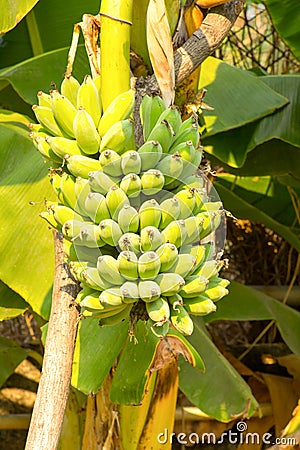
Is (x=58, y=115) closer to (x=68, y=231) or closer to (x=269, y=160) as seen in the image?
(x=68, y=231)

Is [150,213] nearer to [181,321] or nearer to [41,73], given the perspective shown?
[181,321]

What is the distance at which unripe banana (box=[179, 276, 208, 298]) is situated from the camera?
55cm

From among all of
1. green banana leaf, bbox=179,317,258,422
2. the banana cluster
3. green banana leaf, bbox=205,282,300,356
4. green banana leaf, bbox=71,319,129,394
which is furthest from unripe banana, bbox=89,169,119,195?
green banana leaf, bbox=205,282,300,356

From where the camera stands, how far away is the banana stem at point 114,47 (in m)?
0.55

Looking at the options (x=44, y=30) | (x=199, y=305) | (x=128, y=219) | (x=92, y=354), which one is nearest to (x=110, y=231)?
(x=128, y=219)

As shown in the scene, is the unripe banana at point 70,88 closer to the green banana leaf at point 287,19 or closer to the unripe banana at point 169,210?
the unripe banana at point 169,210

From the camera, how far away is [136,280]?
0.54 meters

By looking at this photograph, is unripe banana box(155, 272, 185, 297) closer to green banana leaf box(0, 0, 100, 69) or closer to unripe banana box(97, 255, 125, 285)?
unripe banana box(97, 255, 125, 285)

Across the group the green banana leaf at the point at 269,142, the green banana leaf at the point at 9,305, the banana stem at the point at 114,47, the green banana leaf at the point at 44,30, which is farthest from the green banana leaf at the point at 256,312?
the banana stem at the point at 114,47

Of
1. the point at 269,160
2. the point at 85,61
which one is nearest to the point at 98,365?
the point at 85,61

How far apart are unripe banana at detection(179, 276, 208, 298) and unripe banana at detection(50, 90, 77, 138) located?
0.19m

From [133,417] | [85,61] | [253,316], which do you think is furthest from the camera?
[253,316]

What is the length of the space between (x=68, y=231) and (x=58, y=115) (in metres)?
0.12

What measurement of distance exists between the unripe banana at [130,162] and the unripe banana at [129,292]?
10 cm
